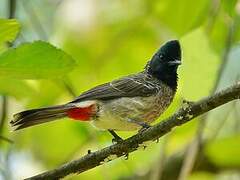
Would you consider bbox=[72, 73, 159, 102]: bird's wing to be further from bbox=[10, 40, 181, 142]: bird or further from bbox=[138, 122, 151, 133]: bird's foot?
bbox=[138, 122, 151, 133]: bird's foot

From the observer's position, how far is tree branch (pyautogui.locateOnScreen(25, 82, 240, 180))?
1704 mm

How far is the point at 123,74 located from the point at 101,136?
432 millimetres

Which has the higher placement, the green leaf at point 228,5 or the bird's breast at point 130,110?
the green leaf at point 228,5

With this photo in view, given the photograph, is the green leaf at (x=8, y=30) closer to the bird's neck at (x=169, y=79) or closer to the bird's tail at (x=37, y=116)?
the bird's tail at (x=37, y=116)

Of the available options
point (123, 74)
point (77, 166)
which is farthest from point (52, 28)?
point (77, 166)

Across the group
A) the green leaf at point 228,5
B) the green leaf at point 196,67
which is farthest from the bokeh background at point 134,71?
the green leaf at point 228,5

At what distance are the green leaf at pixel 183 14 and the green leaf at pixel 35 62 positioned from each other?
139 centimetres

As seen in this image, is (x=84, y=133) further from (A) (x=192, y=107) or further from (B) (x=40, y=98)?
(A) (x=192, y=107)

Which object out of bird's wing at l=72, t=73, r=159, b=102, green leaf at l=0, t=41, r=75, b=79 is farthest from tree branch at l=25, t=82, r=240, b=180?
bird's wing at l=72, t=73, r=159, b=102

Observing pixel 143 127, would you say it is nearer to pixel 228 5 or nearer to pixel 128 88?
pixel 128 88

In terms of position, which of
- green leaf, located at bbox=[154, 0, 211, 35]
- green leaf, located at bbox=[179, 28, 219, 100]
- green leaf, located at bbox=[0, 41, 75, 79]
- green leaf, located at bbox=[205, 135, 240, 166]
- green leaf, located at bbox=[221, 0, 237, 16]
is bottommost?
green leaf, located at bbox=[205, 135, 240, 166]

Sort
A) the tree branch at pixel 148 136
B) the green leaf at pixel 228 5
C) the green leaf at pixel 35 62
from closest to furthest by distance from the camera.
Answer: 1. the green leaf at pixel 35 62
2. the tree branch at pixel 148 136
3. the green leaf at pixel 228 5

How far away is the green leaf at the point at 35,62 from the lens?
1471 millimetres

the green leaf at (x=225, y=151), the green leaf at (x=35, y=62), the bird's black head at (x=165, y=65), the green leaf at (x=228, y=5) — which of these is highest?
the green leaf at (x=228, y=5)
